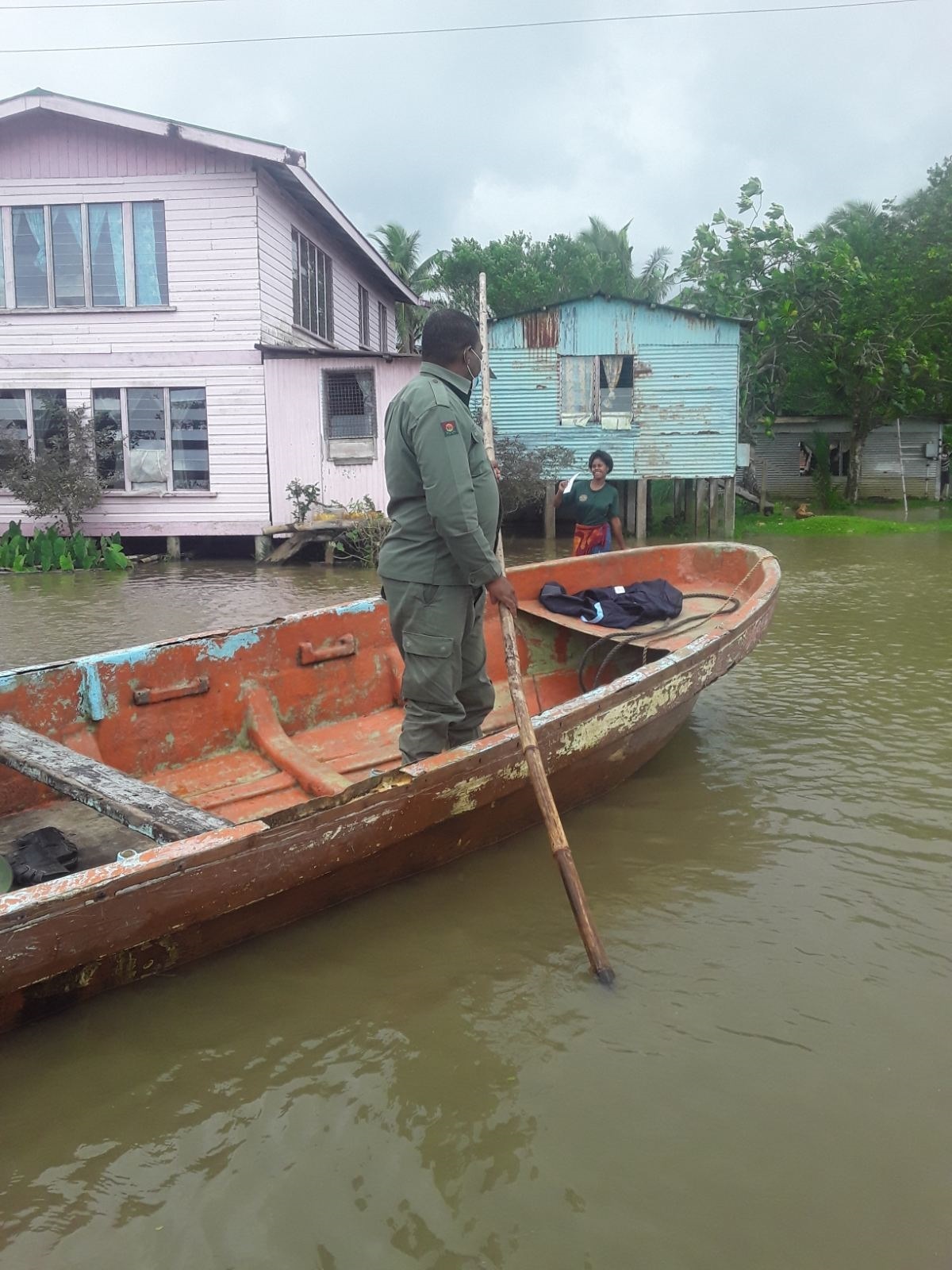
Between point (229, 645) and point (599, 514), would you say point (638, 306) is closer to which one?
point (599, 514)

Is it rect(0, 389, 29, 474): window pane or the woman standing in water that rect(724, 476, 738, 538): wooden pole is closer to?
the woman standing in water

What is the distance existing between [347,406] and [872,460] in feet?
61.8

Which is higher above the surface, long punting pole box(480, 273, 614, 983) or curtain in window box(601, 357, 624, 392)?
curtain in window box(601, 357, 624, 392)

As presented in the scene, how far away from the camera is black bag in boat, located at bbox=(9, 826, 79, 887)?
273cm

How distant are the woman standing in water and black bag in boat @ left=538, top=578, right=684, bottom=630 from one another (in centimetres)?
141

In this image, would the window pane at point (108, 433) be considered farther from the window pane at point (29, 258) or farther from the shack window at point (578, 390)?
the shack window at point (578, 390)

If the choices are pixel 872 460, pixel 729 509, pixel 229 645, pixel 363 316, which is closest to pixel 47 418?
pixel 363 316

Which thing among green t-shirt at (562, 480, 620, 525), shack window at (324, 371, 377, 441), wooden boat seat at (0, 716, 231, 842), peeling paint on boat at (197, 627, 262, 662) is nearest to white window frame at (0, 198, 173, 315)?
shack window at (324, 371, 377, 441)

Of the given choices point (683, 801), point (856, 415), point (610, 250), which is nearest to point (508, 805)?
point (683, 801)

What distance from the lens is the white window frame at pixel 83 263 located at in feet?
39.9

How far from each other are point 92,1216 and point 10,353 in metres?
13.0

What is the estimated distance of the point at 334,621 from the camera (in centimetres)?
454

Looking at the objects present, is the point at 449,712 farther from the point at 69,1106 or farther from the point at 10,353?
A: the point at 10,353

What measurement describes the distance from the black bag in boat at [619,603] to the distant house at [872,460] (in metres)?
21.8
